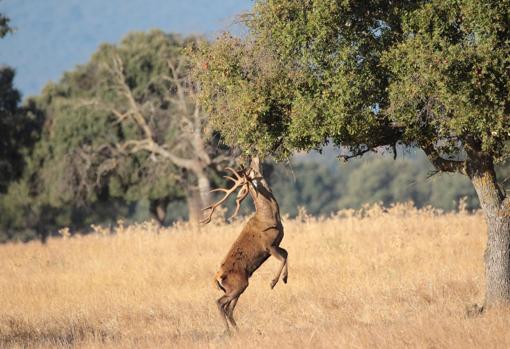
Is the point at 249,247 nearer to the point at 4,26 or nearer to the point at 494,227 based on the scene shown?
the point at 494,227

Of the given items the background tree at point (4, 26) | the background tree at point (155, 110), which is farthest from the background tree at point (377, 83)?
the background tree at point (155, 110)

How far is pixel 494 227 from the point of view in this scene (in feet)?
48.5

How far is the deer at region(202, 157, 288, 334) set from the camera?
13.9m

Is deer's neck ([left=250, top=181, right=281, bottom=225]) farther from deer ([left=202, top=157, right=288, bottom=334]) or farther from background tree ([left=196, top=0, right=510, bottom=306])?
background tree ([left=196, top=0, right=510, bottom=306])

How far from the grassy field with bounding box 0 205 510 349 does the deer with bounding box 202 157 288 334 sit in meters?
0.62

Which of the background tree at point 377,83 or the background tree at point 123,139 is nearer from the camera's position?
the background tree at point 377,83

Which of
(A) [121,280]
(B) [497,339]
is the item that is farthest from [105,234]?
(B) [497,339]

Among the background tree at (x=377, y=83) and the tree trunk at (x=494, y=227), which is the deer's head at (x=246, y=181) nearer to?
the background tree at (x=377, y=83)

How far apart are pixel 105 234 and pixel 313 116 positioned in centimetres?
1393

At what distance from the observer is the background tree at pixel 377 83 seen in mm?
12383

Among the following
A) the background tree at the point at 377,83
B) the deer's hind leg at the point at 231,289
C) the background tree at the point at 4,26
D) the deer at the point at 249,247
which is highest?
the background tree at the point at 4,26

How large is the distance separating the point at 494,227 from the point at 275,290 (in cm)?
494

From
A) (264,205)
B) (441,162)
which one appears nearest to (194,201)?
(441,162)

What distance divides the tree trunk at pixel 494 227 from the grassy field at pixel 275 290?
0.77 meters
